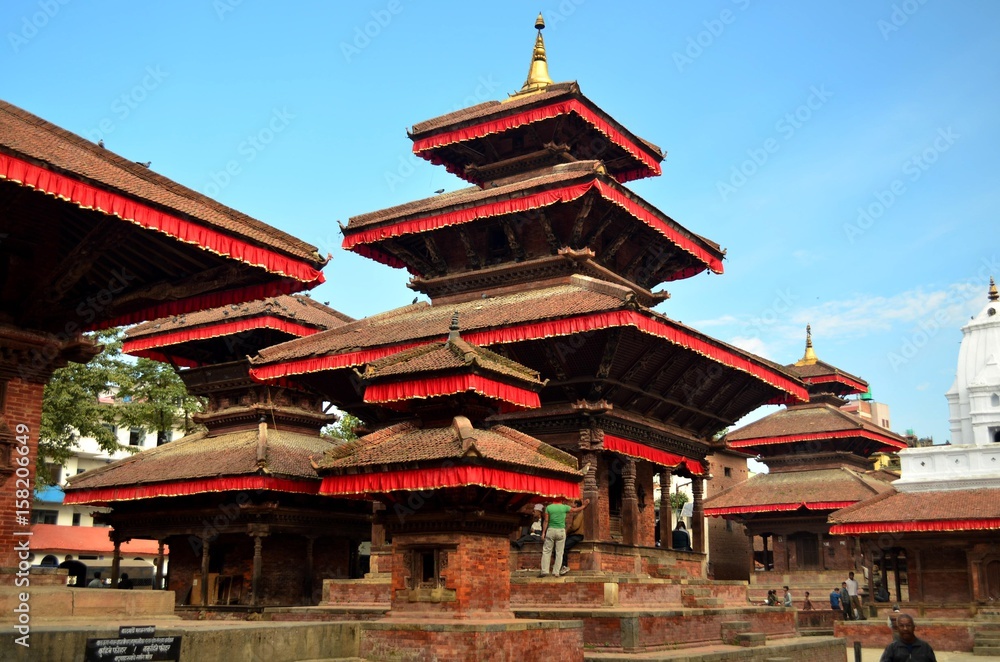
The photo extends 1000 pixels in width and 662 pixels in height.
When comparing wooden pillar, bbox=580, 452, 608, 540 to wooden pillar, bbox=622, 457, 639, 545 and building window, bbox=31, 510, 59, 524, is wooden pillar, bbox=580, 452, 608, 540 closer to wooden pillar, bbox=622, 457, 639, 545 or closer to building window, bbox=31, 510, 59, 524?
wooden pillar, bbox=622, 457, 639, 545

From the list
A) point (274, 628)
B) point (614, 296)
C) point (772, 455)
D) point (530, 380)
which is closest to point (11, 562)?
point (274, 628)

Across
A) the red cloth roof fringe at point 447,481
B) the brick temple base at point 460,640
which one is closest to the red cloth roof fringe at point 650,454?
the red cloth roof fringe at point 447,481

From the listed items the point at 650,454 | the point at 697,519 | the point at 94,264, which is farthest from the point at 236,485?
the point at 94,264

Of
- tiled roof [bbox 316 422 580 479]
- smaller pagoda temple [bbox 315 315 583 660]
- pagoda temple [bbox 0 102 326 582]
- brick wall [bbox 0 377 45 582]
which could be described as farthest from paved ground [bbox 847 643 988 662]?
brick wall [bbox 0 377 45 582]

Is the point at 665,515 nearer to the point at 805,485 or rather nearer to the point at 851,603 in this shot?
the point at 851,603

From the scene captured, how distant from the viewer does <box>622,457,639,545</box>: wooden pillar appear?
2111 cm

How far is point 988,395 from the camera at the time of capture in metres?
39.7

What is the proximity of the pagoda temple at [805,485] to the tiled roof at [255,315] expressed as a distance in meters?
16.7

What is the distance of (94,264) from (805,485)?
110 feet

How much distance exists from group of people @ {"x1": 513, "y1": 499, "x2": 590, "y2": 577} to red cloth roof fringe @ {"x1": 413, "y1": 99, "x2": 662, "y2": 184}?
10.4 m

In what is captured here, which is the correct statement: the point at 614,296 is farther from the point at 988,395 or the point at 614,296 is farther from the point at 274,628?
the point at 988,395

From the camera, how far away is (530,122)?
25.2 m

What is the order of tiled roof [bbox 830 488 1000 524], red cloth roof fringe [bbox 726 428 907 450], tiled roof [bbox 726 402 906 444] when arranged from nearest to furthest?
tiled roof [bbox 830 488 1000 524], red cloth roof fringe [bbox 726 428 907 450], tiled roof [bbox 726 402 906 444]

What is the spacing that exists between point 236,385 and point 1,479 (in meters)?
16.2
